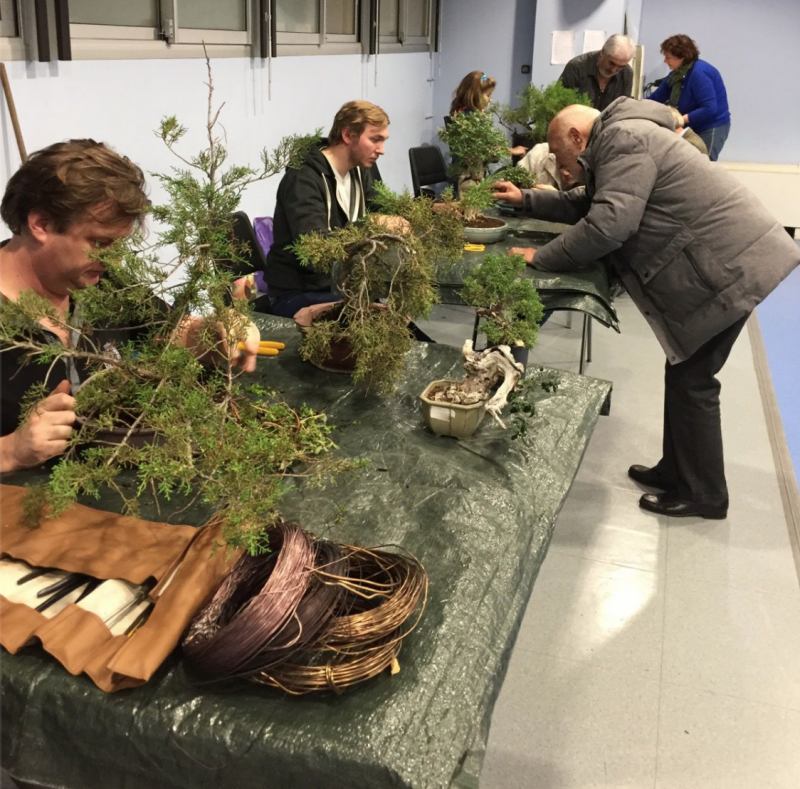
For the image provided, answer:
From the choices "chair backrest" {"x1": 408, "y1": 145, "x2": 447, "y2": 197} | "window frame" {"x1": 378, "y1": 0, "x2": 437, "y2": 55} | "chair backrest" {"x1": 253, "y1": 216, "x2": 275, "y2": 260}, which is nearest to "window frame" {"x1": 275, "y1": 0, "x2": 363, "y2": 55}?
"window frame" {"x1": 378, "y1": 0, "x2": 437, "y2": 55}

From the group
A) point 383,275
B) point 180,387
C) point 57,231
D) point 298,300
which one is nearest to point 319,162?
point 298,300

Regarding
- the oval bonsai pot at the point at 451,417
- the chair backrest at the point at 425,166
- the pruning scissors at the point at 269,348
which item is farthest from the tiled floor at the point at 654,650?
the chair backrest at the point at 425,166

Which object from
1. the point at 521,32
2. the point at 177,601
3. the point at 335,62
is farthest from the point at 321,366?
the point at 521,32

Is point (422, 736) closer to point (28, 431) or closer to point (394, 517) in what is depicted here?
point (394, 517)

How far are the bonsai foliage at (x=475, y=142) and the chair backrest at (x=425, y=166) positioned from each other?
1504 millimetres

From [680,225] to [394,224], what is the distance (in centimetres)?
111

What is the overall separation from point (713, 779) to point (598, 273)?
A: 5.42 ft

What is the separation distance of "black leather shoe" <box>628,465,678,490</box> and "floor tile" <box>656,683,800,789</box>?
108 cm

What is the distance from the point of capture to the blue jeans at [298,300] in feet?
9.65

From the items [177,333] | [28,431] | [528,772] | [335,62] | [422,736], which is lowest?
[528,772]

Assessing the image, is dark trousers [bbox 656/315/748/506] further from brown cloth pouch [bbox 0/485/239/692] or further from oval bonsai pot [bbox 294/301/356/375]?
brown cloth pouch [bbox 0/485/239/692]

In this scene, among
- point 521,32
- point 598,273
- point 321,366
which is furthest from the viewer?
point 521,32

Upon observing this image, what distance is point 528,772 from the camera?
1.94 meters

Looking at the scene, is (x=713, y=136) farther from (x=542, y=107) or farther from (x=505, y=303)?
(x=505, y=303)
